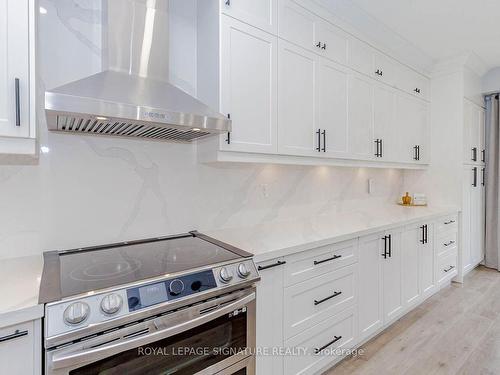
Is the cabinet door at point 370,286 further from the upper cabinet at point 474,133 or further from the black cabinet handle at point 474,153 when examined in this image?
the black cabinet handle at point 474,153

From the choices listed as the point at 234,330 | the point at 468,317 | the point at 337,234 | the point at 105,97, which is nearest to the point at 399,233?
the point at 337,234

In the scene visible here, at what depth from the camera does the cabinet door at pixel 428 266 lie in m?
2.87

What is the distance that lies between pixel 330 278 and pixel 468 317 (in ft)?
6.02

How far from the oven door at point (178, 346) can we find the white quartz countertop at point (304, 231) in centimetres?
30

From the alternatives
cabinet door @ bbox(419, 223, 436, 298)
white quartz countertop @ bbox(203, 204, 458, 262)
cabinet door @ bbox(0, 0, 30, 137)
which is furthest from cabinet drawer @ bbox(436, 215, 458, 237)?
cabinet door @ bbox(0, 0, 30, 137)

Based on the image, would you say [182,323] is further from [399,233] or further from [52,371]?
[399,233]

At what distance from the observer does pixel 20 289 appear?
1061 mm

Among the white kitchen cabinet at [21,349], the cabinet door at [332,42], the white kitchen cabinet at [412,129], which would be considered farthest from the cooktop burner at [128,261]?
the white kitchen cabinet at [412,129]

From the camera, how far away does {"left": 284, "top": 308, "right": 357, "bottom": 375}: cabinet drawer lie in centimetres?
172

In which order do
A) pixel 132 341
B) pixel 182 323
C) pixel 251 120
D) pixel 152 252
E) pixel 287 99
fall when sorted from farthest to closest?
1. pixel 287 99
2. pixel 251 120
3. pixel 152 252
4. pixel 182 323
5. pixel 132 341

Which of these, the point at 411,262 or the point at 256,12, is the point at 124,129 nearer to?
the point at 256,12

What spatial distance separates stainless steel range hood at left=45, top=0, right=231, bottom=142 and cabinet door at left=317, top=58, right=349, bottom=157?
1021mm

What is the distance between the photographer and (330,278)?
74.5 inches

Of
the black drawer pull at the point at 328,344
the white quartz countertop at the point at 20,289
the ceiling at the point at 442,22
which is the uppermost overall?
the ceiling at the point at 442,22
